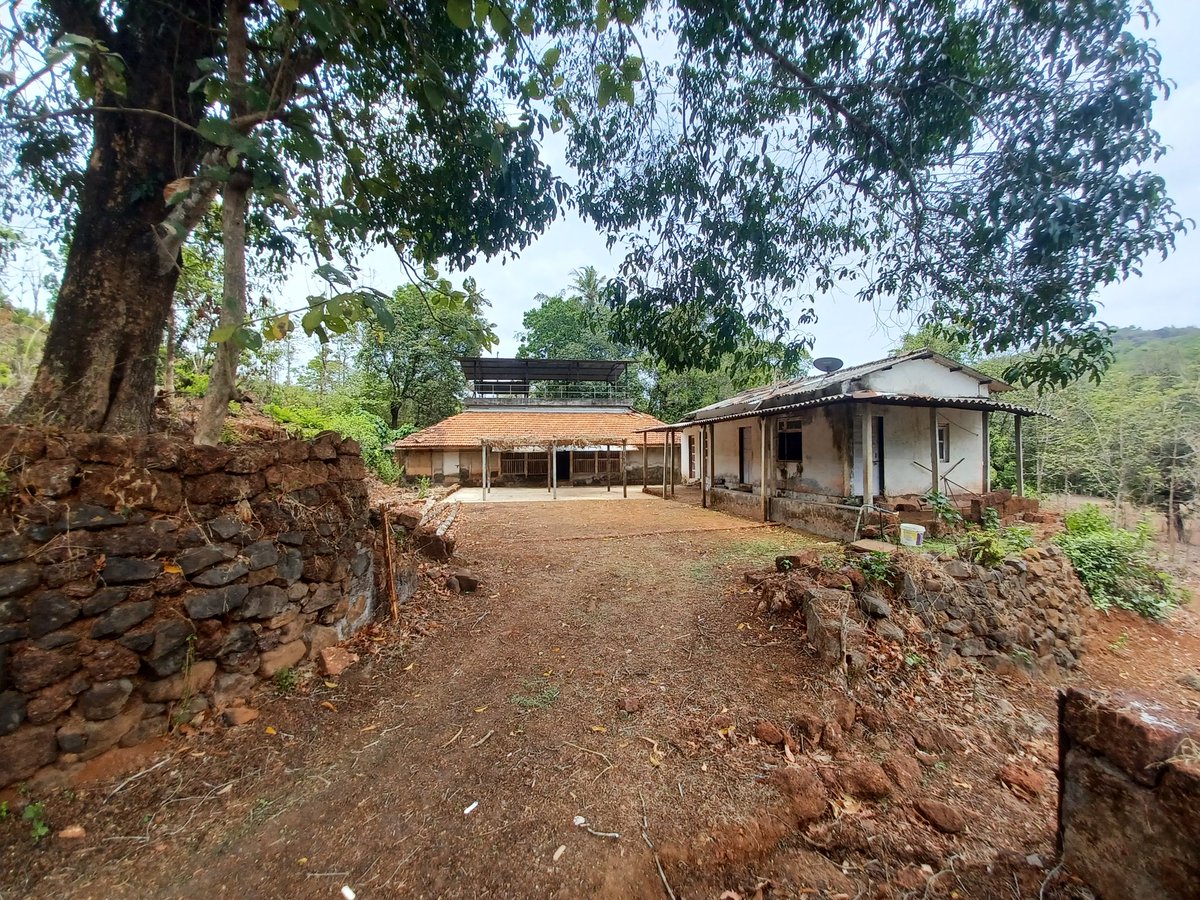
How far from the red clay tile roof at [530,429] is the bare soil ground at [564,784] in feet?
42.6

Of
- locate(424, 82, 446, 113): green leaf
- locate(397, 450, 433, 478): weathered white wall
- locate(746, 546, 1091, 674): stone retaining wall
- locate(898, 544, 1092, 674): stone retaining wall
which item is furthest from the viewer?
locate(397, 450, 433, 478): weathered white wall

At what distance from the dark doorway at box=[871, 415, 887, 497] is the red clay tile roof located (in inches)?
332

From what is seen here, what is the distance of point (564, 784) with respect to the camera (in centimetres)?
264

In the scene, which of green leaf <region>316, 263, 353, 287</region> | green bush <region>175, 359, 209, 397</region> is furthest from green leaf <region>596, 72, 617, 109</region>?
green bush <region>175, 359, 209, 397</region>

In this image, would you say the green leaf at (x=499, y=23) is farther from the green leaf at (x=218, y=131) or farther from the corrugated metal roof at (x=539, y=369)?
the corrugated metal roof at (x=539, y=369)

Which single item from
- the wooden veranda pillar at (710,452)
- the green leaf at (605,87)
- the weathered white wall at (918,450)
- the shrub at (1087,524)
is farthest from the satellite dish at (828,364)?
the green leaf at (605,87)

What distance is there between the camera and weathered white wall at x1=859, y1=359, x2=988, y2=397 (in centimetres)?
1111

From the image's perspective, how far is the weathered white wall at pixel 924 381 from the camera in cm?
1111

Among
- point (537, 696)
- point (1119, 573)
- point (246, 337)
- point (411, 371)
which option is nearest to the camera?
point (246, 337)

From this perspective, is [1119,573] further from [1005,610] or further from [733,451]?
[733,451]

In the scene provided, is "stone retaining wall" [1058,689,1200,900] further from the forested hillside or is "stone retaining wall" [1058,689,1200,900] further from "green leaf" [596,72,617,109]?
the forested hillside

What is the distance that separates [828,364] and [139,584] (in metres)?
13.3

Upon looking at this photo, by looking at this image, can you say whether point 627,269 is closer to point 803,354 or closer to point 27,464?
point 803,354

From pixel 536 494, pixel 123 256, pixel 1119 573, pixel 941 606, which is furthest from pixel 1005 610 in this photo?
pixel 536 494
